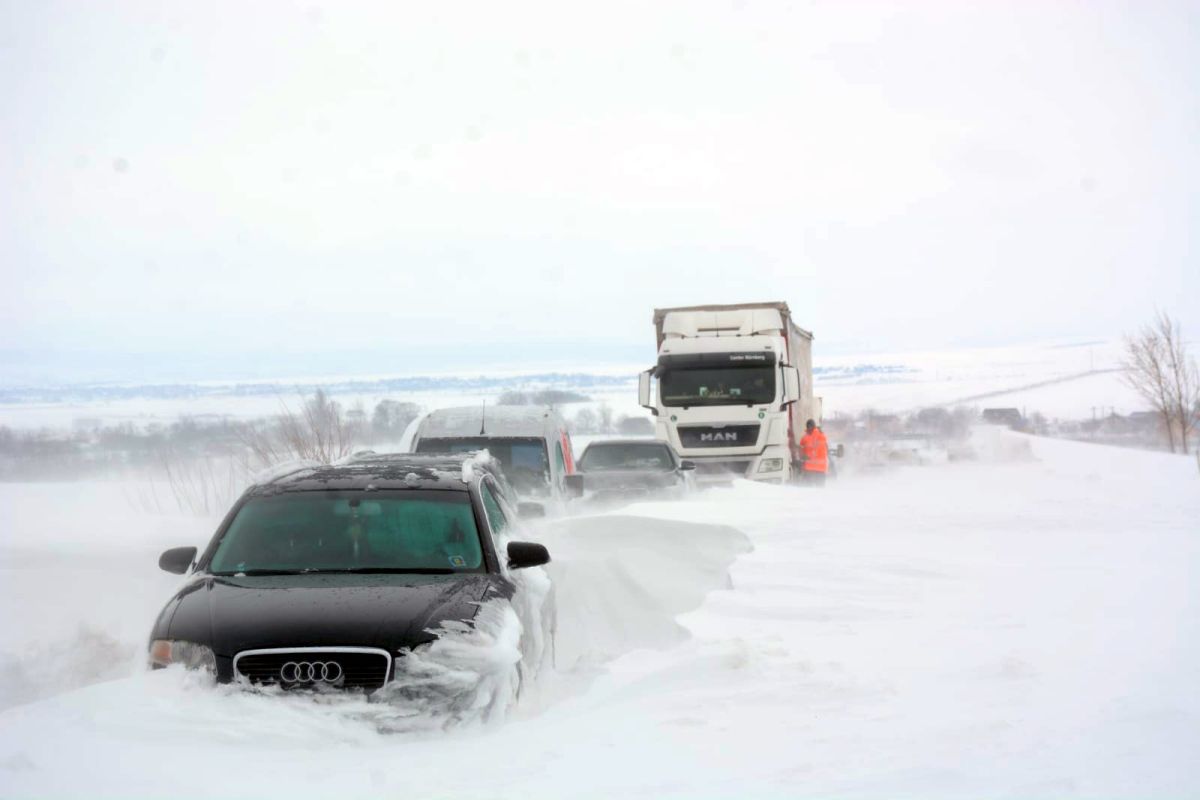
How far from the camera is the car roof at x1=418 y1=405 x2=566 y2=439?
14.3 m

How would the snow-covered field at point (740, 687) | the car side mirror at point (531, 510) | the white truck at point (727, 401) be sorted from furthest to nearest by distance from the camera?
the white truck at point (727, 401)
the car side mirror at point (531, 510)
the snow-covered field at point (740, 687)

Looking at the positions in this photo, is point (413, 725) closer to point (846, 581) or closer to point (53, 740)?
point (53, 740)

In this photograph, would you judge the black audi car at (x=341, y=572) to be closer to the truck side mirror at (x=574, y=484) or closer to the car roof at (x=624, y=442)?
the truck side mirror at (x=574, y=484)

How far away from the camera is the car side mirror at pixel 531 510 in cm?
935

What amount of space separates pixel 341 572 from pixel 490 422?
7.71 meters

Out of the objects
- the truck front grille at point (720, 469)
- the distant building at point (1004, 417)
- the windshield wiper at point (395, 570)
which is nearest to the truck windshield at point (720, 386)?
the truck front grille at point (720, 469)

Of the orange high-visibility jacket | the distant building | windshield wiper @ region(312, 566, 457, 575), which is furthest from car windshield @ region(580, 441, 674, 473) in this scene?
the distant building

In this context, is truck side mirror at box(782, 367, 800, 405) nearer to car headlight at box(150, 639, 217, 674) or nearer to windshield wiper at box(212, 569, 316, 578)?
windshield wiper at box(212, 569, 316, 578)

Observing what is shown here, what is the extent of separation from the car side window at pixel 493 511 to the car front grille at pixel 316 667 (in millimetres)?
1748

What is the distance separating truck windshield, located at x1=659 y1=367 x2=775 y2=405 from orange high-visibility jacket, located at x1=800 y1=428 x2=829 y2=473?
161 cm

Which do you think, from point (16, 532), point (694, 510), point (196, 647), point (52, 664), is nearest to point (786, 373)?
point (694, 510)

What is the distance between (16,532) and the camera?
18.5 m

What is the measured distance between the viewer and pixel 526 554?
23.9 feet

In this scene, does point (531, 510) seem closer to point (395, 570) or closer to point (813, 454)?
point (395, 570)
